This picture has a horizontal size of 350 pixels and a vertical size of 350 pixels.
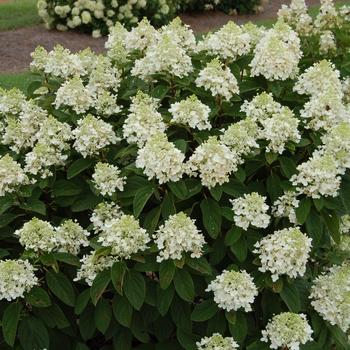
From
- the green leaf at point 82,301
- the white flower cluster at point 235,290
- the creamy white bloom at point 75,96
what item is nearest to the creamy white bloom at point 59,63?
the creamy white bloom at point 75,96

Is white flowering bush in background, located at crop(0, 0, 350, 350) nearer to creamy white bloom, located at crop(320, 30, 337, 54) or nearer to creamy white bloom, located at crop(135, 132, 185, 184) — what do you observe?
creamy white bloom, located at crop(135, 132, 185, 184)

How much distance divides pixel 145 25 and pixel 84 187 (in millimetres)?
937

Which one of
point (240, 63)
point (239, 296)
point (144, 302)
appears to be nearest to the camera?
point (239, 296)

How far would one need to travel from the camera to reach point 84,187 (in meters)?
2.81

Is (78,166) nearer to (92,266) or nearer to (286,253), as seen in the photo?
(92,266)

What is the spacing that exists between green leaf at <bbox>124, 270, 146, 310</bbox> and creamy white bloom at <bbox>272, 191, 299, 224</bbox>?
60cm

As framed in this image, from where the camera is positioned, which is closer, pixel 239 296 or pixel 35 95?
pixel 239 296

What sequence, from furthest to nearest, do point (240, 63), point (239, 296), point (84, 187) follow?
point (240, 63)
point (84, 187)
point (239, 296)

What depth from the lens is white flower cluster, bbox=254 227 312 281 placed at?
2418mm

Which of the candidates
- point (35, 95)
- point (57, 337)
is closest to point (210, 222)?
point (57, 337)

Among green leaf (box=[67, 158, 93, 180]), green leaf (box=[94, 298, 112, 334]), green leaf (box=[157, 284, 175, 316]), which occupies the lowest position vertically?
green leaf (box=[94, 298, 112, 334])

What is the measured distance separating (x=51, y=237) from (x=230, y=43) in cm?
120

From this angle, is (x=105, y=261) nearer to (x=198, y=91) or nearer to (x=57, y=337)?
(x=57, y=337)

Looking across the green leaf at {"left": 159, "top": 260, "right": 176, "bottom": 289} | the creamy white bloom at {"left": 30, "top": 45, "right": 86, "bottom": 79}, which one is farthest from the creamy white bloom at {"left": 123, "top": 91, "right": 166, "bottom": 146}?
the creamy white bloom at {"left": 30, "top": 45, "right": 86, "bottom": 79}
